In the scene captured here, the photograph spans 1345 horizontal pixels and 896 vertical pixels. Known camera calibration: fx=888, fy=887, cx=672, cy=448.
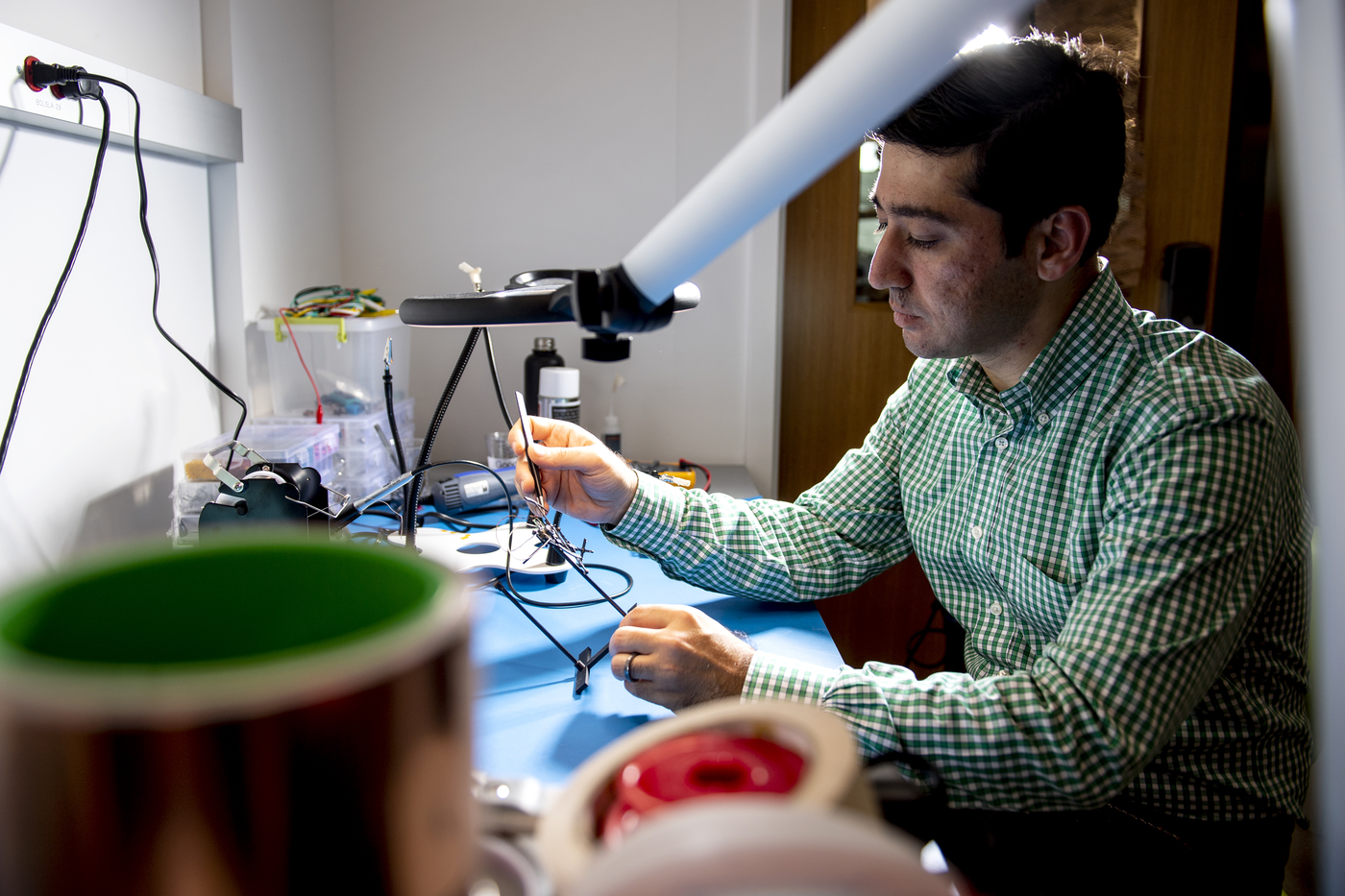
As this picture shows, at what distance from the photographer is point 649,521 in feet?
3.76

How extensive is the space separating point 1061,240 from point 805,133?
0.89 meters

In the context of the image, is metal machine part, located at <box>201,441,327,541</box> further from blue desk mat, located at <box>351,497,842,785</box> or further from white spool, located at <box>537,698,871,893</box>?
white spool, located at <box>537,698,871,893</box>

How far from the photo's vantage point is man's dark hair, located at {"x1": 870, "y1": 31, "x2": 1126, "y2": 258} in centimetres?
98

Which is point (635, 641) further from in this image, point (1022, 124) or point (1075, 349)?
point (1022, 124)

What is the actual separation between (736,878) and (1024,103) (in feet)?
3.25

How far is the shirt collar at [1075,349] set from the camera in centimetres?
98

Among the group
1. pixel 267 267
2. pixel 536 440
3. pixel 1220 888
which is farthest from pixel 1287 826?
pixel 267 267

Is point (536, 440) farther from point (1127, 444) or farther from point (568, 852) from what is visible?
point (568, 852)

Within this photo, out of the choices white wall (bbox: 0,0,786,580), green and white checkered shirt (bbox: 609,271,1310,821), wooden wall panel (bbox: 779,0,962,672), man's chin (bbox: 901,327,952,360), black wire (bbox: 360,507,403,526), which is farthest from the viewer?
wooden wall panel (bbox: 779,0,962,672)

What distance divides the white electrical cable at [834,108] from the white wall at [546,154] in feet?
5.59

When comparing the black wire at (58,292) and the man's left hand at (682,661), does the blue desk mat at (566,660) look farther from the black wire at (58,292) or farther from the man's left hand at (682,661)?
the black wire at (58,292)

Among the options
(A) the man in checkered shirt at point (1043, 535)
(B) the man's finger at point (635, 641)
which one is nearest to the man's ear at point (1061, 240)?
(A) the man in checkered shirt at point (1043, 535)

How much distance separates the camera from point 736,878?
0.20 metres

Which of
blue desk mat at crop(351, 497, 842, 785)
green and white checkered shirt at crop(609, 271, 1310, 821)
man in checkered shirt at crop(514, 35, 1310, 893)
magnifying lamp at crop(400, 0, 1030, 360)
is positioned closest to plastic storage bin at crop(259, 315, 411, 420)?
blue desk mat at crop(351, 497, 842, 785)
